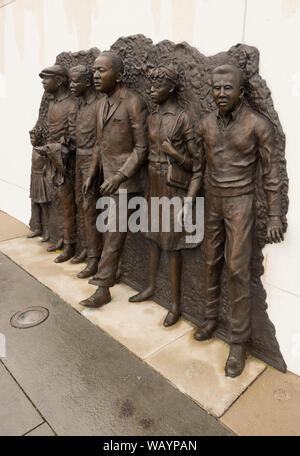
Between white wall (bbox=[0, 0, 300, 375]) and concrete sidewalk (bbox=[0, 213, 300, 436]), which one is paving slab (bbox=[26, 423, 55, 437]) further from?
white wall (bbox=[0, 0, 300, 375])

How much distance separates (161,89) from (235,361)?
2205 millimetres

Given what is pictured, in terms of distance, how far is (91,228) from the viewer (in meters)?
4.22

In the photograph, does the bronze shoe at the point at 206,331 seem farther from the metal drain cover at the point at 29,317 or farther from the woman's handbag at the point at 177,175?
the metal drain cover at the point at 29,317

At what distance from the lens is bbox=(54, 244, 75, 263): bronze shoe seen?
470 centimetres

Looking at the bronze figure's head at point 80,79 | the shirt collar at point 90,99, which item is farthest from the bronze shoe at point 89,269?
the bronze figure's head at point 80,79

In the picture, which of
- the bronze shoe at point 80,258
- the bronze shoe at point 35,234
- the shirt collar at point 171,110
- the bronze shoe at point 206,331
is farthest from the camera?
the bronze shoe at point 35,234

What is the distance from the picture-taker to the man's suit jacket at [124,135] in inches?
133

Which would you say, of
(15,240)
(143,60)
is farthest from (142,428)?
(15,240)

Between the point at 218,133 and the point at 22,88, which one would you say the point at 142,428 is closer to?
the point at 218,133

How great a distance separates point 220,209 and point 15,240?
360cm

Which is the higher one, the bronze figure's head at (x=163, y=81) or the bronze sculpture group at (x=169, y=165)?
the bronze figure's head at (x=163, y=81)

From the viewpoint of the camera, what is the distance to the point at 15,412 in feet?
7.95

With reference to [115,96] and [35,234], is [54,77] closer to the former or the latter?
[115,96]

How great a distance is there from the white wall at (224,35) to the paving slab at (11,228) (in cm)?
182
